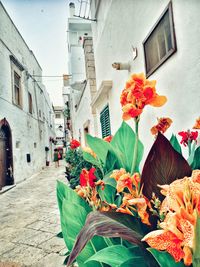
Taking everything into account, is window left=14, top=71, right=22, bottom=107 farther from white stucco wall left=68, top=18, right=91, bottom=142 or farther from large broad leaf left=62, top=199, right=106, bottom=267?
large broad leaf left=62, top=199, right=106, bottom=267

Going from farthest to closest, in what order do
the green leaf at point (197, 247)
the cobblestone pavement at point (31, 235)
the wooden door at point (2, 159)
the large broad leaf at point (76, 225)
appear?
1. the wooden door at point (2, 159)
2. the cobblestone pavement at point (31, 235)
3. the large broad leaf at point (76, 225)
4. the green leaf at point (197, 247)

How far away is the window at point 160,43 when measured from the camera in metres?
1.83

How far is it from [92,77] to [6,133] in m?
4.10

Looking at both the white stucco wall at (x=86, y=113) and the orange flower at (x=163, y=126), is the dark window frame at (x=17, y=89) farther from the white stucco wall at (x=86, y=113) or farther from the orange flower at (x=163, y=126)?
the orange flower at (x=163, y=126)

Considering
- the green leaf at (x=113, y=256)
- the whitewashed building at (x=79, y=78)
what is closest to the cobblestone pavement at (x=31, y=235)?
the green leaf at (x=113, y=256)

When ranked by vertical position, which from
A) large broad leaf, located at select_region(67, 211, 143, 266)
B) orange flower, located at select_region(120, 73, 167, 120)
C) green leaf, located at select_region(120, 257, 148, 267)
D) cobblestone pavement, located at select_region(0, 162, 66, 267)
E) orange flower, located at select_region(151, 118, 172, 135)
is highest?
orange flower, located at select_region(120, 73, 167, 120)

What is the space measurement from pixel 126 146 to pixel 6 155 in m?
7.82

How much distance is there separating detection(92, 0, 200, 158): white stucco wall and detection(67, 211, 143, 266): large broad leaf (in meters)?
1.29

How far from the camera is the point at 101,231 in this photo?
49 cm

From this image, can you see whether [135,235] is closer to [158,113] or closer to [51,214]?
[158,113]

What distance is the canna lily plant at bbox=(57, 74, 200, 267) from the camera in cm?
41

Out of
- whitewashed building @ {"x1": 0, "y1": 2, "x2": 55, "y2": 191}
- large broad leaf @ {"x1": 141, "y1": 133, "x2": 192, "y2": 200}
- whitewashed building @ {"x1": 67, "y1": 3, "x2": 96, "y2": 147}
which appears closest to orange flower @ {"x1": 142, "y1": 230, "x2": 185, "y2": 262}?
large broad leaf @ {"x1": 141, "y1": 133, "x2": 192, "y2": 200}

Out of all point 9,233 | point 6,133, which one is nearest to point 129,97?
point 9,233

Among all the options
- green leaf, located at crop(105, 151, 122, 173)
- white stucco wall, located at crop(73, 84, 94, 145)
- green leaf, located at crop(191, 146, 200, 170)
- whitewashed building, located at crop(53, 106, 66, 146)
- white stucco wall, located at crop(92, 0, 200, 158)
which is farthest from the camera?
whitewashed building, located at crop(53, 106, 66, 146)
